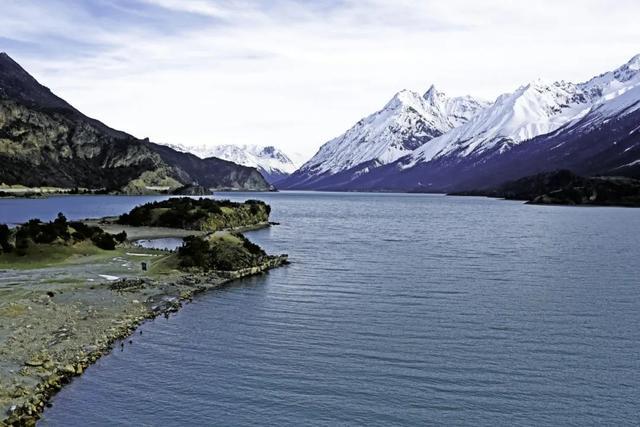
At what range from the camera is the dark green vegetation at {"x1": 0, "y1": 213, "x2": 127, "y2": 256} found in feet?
204

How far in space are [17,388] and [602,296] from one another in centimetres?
4036

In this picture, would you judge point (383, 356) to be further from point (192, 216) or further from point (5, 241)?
point (192, 216)

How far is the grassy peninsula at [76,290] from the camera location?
28.1 meters

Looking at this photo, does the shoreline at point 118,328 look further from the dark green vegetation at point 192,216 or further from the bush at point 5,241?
the dark green vegetation at point 192,216

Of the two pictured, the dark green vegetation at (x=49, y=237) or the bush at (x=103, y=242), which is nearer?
the dark green vegetation at (x=49, y=237)

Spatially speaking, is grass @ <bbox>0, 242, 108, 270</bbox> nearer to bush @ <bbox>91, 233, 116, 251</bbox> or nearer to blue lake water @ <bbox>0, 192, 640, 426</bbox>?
bush @ <bbox>91, 233, 116, 251</bbox>

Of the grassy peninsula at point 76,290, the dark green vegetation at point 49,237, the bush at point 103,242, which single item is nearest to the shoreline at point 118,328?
the grassy peninsula at point 76,290

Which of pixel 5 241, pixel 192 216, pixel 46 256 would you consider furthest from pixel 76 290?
pixel 192 216

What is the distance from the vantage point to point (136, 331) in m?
36.9

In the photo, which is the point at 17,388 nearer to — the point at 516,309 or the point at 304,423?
the point at 304,423

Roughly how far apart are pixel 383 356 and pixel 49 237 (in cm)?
4589

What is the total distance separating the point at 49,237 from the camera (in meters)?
65.3

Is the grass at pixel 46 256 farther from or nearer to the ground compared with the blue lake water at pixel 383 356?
farther from the ground

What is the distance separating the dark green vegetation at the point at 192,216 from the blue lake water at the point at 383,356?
54258 millimetres
